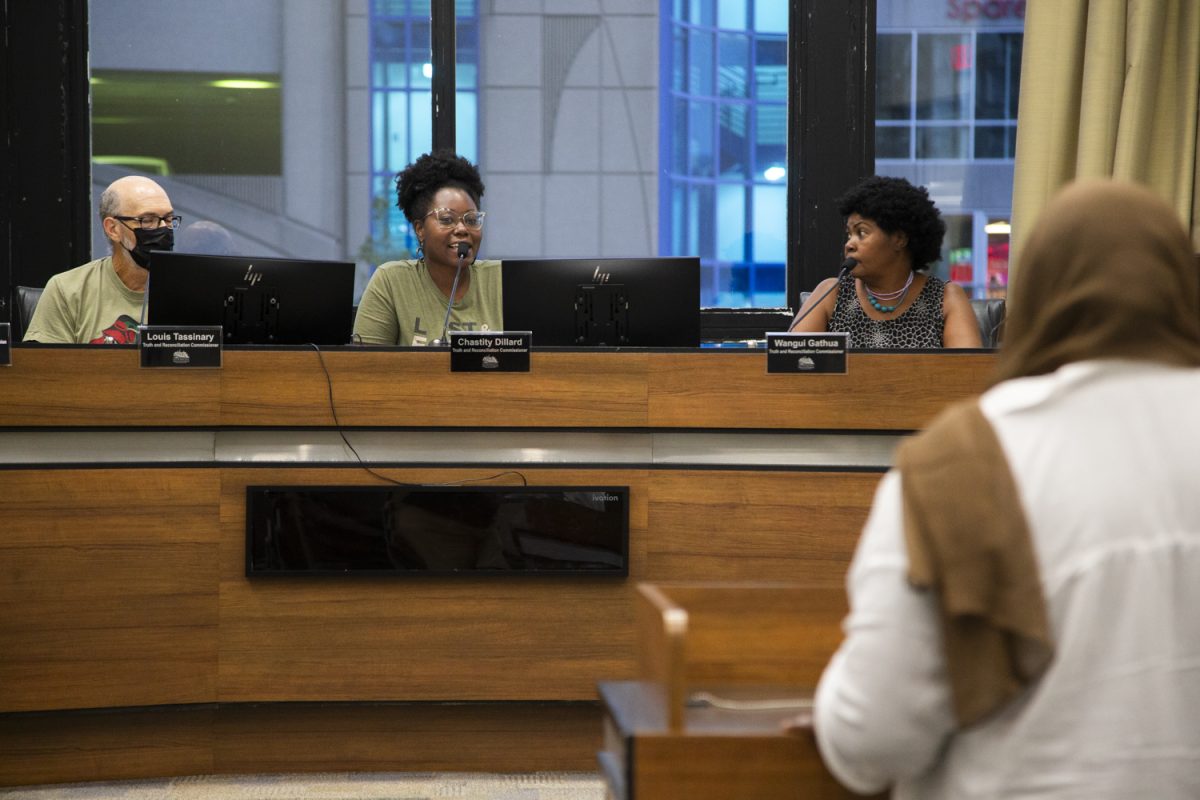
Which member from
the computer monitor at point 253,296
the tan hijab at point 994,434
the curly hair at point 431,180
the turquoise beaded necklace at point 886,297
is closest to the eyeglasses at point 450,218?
the curly hair at point 431,180

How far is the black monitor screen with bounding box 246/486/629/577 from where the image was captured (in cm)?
244

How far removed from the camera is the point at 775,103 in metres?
4.41

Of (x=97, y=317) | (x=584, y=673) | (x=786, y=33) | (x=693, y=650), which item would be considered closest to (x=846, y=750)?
(x=693, y=650)

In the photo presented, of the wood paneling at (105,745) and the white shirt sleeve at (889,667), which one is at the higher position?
the white shirt sleeve at (889,667)

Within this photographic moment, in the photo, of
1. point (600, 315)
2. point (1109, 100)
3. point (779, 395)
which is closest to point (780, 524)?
point (779, 395)

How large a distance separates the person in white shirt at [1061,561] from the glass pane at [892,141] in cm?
346

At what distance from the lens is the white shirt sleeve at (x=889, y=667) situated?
0.97 metres

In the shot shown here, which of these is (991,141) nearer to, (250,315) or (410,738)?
(250,315)

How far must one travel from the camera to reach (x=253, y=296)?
2580 mm

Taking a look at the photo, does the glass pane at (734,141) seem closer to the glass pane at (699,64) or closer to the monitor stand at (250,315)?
the glass pane at (699,64)

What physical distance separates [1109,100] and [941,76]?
755mm

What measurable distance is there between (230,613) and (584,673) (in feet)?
2.29

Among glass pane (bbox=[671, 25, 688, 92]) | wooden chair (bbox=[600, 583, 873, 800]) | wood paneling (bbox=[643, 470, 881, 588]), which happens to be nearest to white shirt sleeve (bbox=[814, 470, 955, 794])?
wooden chair (bbox=[600, 583, 873, 800])

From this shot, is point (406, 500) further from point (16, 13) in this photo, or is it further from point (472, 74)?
point (16, 13)
